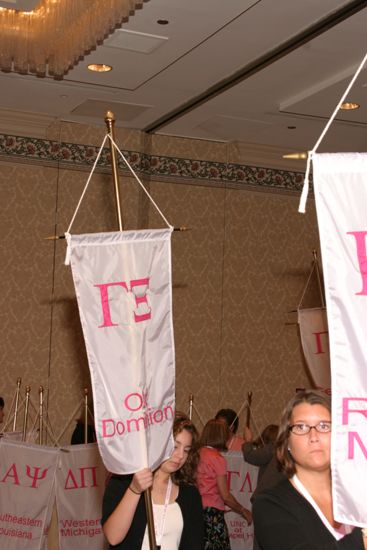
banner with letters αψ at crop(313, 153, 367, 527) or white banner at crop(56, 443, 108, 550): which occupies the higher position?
banner with letters αψ at crop(313, 153, 367, 527)

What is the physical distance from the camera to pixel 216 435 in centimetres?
703

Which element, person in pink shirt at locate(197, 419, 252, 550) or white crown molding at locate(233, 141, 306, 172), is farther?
white crown molding at locate(233, 141, 306, 172)

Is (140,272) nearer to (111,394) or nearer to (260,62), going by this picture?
(111,394)

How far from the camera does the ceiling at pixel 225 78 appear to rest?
22.5ft

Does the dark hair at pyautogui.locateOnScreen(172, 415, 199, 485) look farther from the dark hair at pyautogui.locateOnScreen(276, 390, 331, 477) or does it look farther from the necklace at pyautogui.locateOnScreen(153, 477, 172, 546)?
the dark hair at pyautogui.locateOnScreen(276, 390, 331, 477)

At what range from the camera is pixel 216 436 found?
702 cm

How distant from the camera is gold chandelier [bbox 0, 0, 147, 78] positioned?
6.69 meters

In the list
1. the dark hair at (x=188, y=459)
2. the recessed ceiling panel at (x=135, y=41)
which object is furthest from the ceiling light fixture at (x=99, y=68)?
the dark hair at (x=188, y=459)

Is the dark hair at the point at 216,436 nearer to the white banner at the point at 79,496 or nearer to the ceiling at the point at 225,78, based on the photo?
the white banner at the point at 79,496

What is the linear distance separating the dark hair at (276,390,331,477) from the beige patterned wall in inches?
264

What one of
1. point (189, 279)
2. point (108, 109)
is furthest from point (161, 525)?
point (189, 279)

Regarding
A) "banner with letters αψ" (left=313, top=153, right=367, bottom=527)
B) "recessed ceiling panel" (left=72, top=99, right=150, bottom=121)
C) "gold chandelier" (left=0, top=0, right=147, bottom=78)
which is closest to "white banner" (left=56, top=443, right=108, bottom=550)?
"gold chandelier" (left=0, top=0, right=147, bottom=78)

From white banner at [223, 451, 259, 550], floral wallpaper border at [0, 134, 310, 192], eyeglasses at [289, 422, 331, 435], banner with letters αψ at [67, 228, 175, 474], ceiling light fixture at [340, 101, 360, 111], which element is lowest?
white banner at [223, 451, 259, 550]

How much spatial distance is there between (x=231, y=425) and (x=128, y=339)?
444 cm
